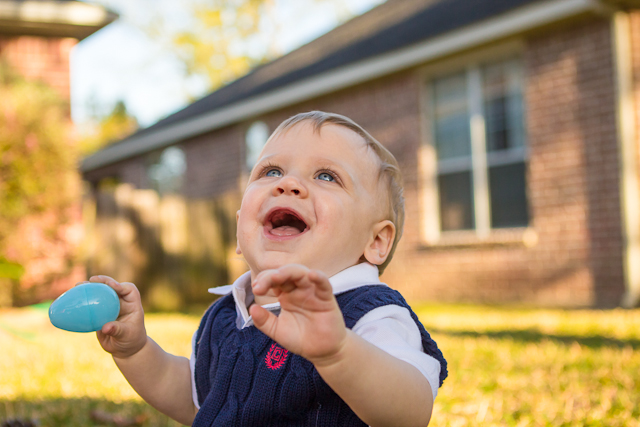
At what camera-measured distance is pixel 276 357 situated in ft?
5.12

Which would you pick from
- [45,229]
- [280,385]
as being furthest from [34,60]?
[280,385]

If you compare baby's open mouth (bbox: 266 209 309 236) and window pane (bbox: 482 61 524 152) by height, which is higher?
window pane (bbox: 482 61 524 152)

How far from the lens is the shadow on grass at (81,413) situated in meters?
2.53

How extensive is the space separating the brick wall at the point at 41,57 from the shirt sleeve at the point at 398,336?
663 cm

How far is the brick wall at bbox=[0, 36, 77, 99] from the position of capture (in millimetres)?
7027

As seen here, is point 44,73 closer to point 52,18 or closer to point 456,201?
point 52,18

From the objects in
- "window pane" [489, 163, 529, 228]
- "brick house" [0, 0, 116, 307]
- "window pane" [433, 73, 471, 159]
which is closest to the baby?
"brick house" [0, 0, 116, 307]

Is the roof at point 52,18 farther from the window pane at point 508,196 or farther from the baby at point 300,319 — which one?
the baby at point 300,319

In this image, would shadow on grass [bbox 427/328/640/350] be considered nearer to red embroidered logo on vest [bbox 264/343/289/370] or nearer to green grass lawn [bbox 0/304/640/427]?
green grass lawn [bbox 0/304/640/427]

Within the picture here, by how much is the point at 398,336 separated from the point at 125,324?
2.61ft

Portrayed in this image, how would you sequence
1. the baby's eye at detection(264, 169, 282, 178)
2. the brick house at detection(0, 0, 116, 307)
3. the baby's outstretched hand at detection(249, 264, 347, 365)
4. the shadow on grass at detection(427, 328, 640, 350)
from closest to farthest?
the baby's outstretched hand at detection(249, 264, 347, 365) → the baby's eye at detection(264, 169, 282, 178) → the shadow on grass at detection(427, 328, 640, 350) → the brick house at detection(0, 0, 116, 307)

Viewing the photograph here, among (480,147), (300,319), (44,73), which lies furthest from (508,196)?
(300,319)

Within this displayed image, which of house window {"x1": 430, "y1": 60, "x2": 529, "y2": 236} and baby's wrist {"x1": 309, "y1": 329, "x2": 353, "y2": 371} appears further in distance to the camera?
house window {"x1": 430, "y1": 60, "x2": 529, "y2": 236}

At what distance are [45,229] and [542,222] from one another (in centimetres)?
591
